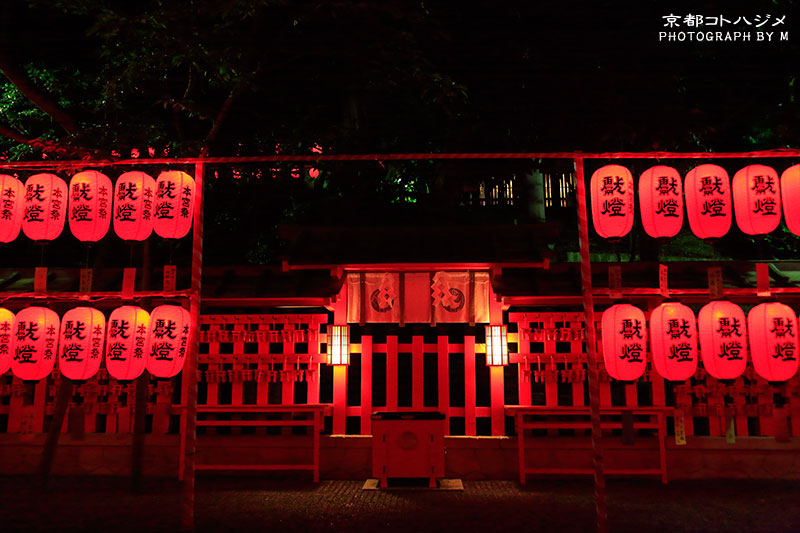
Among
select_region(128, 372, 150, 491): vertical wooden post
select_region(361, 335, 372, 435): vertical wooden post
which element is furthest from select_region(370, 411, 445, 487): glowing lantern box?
select_region(128, 372, 150, 491): vertical wooden post

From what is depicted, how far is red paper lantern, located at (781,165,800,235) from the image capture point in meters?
7.40

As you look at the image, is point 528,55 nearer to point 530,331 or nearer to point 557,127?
point 557,127

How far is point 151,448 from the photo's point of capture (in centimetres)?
1005

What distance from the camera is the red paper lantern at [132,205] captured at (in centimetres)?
788

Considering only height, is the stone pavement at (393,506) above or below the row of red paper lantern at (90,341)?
below

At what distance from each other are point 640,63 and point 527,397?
8052 millimetres

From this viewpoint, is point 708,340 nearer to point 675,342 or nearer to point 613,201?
point 675,342

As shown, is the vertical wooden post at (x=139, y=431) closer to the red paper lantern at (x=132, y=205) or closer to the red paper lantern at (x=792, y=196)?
the red paper lantern at (x=132, y=205)

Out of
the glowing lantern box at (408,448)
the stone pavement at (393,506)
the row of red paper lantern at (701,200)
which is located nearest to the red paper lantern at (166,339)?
the stone pavement at (393,506)

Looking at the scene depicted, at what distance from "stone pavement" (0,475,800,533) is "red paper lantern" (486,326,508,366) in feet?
7.00

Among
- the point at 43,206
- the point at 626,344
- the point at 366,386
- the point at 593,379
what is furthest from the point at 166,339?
the point at 626,344

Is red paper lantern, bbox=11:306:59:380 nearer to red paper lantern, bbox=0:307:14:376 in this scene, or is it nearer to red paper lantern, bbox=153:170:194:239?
red paper lantern, bbox=0:307:14:376

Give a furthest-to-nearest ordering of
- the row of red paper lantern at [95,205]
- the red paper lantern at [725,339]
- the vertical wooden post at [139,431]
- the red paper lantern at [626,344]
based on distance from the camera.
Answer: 1. the vertical wooden post at [139,431]
2. the row of red paper lantern at [95,205]
3. the red paper lantern at [626,344]
4. the red paper lantern at [725,339]

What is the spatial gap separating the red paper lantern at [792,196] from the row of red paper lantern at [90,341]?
8492mm
